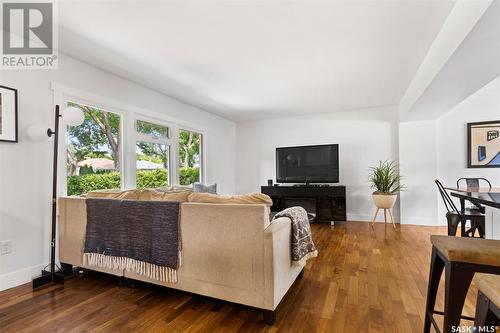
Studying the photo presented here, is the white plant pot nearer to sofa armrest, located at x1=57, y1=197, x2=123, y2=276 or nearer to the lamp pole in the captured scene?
sofa armrest, located at x1=57, y1=197, x2=123, y2=276

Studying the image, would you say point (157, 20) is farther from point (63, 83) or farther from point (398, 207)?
point (398, 207)

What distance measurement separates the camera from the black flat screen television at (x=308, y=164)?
502cm

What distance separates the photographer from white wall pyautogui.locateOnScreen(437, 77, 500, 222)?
422 cm

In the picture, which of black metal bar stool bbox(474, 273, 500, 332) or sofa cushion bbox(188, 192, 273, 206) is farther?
sofa cushion bbox(188, 192, 273, 206)

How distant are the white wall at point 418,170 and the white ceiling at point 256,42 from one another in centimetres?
113

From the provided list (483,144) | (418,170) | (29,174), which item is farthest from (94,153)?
(483,144)

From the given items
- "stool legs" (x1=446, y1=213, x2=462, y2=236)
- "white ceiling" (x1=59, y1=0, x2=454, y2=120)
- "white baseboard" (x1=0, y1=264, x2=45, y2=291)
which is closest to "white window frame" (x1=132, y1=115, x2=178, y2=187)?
"white ceiling" (x1=59, y1=0, x2=454, y2=120)

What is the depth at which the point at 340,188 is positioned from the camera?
15.7 ft

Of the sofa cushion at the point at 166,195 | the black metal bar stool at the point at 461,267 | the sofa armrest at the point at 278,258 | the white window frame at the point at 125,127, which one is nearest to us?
the black metal bar stool at the point at 461,267

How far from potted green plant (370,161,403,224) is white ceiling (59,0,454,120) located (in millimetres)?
1485

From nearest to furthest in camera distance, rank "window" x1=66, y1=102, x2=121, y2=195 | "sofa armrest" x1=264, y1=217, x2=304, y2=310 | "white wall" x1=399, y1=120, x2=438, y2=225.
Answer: "sofa armrest" x1=264, y1=217, x2=304, y2=310 → "window" x1=66, y1=102, x2=121, y2=195 → "white wall" x1=399, y1=120, x2=438, y2=225

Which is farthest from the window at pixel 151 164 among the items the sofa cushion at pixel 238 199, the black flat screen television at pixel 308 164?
the black flat screen television at pixel 308 164

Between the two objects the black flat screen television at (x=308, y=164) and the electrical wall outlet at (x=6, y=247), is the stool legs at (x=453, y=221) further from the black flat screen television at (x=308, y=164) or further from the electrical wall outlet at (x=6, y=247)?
the electrical wall outlet at (x=6, y=247)

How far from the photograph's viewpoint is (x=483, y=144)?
4262 millimetres
